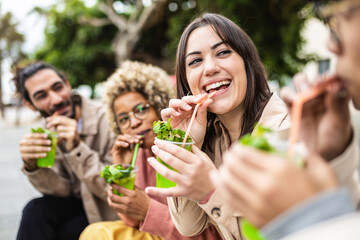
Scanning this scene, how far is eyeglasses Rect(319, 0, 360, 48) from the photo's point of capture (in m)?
0.91

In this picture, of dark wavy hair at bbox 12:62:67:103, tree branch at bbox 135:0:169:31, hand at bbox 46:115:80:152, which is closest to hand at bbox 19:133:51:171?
hand at bbox 46:115:80:152

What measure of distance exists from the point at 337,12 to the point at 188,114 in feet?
4.39

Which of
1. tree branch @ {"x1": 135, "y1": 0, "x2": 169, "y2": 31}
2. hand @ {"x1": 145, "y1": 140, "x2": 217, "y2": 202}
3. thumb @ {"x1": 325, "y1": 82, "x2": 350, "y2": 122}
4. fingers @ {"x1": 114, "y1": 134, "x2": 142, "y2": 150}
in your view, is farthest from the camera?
tree branch @ {"x1": 135, "y1": 0, "x2": 169, "y2": 31}

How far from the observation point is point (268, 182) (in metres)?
0.87

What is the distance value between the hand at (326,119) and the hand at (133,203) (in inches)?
56.6

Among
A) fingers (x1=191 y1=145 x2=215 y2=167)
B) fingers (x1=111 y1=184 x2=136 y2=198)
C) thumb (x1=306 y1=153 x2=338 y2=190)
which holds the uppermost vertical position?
fingers (x1=191 y1=145 x2=215 y2=167)

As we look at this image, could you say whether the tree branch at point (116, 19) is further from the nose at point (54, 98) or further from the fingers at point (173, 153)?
the fingers at point (173, 153)

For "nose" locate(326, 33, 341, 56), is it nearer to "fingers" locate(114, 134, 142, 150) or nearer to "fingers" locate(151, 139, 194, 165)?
"fingers" locate(151, 139, 194, 165)

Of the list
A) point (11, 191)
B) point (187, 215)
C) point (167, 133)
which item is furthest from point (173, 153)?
point (11, 191)

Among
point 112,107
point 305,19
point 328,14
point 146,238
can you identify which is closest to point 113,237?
point 146,238

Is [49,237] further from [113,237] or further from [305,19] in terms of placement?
[305,19]

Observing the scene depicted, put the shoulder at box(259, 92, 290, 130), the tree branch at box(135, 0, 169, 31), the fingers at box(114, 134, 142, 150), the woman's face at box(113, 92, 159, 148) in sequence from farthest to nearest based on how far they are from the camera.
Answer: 1. the tree branch at box(135, 0, 169, 31)
2. the woman's face at box(113, 92, 159, 148)
3. the fingers at box(114, 134, 142, 150)
4. the shoulder at box(259, 92, 290, 130)

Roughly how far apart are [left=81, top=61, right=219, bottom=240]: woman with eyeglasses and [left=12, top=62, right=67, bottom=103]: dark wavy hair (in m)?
0.90

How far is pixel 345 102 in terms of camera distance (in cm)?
101
